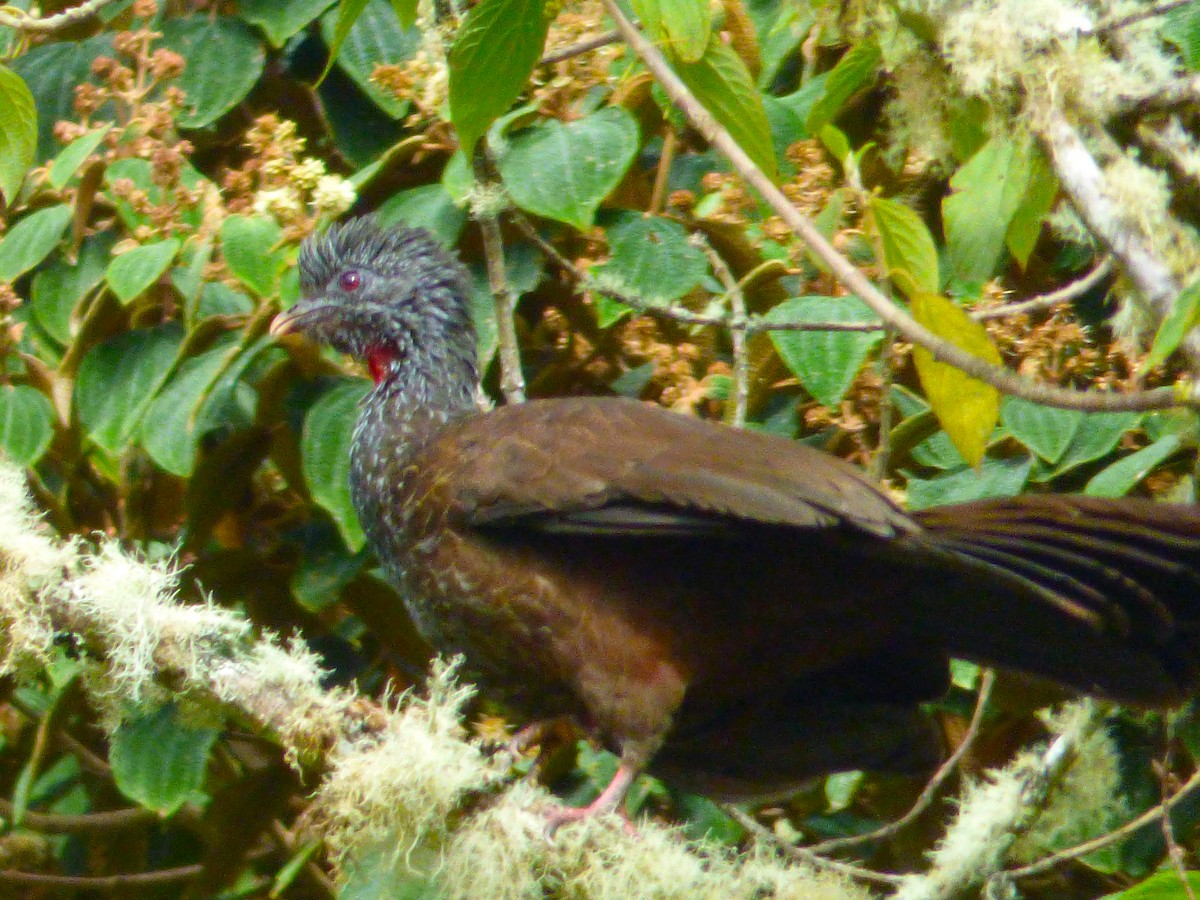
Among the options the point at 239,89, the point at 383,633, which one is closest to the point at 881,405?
the point at 383,633

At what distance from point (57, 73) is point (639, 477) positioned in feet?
6.24

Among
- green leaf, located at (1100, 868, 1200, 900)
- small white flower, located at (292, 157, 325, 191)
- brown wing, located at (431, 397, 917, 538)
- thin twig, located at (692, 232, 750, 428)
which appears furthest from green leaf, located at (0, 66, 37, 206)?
green leaf, located at (1100, 868, 1200, 900)

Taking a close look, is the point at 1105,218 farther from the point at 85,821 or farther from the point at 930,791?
the point at 85,821

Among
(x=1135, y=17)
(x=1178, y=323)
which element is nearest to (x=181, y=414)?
(x=1135, y=17)

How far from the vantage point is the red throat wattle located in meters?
3.30

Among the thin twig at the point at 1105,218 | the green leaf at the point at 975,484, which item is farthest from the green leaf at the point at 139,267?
the thin twig at the point at 1105,218

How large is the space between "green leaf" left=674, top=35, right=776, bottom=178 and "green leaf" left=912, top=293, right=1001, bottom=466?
0.36 metres

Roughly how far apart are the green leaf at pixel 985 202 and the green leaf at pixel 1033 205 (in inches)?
0.7

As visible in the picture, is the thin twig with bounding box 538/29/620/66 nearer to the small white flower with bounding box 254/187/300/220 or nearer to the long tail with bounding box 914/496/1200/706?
the small white flower with bounding box 254/187/300/220

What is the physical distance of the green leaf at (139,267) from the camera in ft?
9.16

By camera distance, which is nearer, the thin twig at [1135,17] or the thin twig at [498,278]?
the thin twig at [1135,17]

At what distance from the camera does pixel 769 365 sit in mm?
3191

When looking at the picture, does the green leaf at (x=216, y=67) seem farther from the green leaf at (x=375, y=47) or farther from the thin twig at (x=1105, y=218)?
the thin twig at (x=1105, y=218)

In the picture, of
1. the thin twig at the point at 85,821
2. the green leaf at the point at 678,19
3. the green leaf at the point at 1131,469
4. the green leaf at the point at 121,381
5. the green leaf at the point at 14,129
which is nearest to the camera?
the green leaf at the point at 678,19
